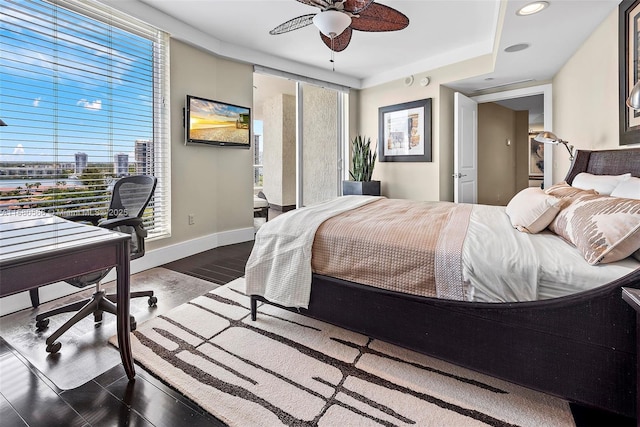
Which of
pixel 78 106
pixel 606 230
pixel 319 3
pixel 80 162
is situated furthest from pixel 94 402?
pixel 319 3

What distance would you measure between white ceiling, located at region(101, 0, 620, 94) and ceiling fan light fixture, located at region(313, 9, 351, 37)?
95 centimetres

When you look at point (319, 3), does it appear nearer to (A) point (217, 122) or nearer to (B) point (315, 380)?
(A) point (217, 122)

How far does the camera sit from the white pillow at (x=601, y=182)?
184 centimetres

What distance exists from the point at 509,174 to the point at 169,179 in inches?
247

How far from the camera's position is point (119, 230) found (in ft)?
7.41

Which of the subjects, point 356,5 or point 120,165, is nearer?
point 356,5

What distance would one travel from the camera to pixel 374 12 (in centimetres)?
236

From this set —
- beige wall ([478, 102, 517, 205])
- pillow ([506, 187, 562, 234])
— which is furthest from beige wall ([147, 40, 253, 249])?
beige wall ([478, 102, 517, 205])

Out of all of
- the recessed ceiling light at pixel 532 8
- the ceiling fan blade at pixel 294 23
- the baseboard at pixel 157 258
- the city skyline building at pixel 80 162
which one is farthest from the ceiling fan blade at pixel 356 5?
the baseboard at pixel 157 258

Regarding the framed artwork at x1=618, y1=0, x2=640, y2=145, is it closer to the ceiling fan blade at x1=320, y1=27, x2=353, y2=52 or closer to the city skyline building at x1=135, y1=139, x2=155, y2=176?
the ceiling fan blade at x1=320, y1=27, x2=353, y2=52

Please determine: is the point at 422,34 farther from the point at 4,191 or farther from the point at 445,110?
the point at 4,191

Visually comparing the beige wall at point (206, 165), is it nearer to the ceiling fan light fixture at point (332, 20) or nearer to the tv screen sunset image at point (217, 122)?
the tv screen sunset image at point (217, 122)

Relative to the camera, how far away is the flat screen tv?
3.55 m

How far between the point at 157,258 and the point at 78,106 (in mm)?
1537
